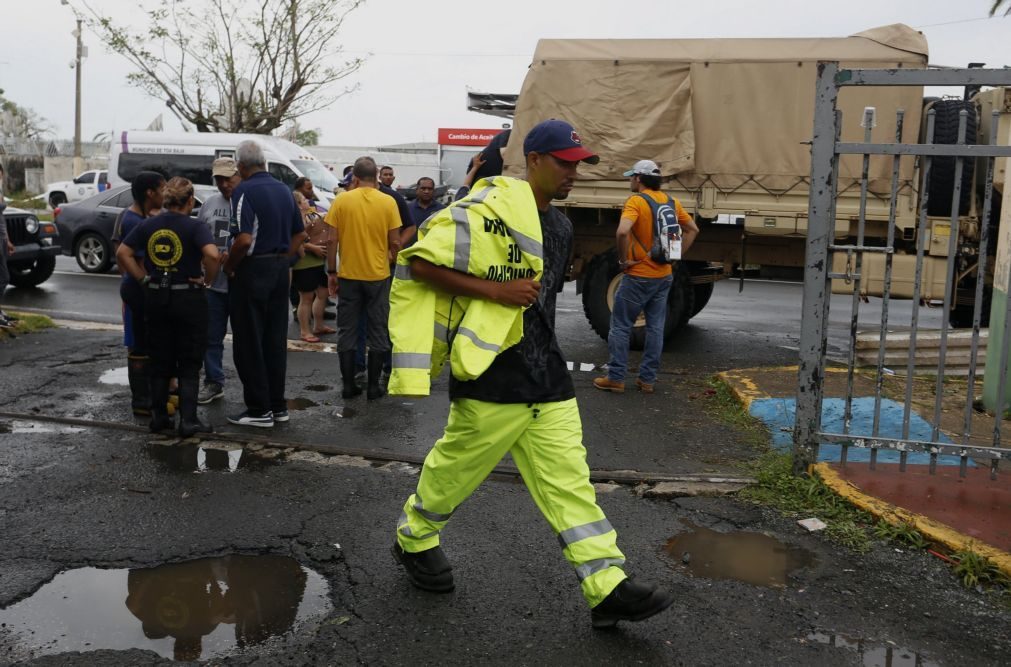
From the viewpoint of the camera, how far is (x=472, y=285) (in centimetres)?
352

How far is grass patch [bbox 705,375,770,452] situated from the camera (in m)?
6.23

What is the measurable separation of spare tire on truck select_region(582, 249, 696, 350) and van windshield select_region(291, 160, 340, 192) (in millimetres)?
8705

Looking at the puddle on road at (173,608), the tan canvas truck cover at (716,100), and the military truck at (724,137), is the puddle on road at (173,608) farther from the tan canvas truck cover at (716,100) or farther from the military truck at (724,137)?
the tan canvas truck cover at (716,100)

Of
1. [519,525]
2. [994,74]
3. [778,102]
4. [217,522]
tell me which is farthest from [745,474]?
[778,102]

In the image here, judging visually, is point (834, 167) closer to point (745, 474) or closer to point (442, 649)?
point (745, 474)

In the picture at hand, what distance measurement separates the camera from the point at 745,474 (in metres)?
5.49

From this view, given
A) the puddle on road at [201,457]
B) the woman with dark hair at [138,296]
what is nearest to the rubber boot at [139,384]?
the woman with dark hair at [138,296]

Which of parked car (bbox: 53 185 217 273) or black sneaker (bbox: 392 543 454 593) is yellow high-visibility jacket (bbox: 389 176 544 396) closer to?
black sneaker (bbox: 392 543 454 593)

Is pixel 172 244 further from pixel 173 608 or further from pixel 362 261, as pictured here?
pixel 173 608

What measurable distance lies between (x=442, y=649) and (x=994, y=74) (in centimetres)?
370

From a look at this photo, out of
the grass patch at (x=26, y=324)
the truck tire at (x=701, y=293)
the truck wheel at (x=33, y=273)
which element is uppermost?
the truck tire at (x=701, y=293)

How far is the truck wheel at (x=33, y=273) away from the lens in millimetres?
13641

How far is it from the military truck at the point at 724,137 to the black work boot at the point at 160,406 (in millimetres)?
4967

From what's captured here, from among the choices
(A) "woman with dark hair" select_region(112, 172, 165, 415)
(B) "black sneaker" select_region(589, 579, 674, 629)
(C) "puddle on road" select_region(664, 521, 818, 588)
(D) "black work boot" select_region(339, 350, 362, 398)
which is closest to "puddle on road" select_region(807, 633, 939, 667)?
(C) "puddle on road" select_region(664, 521, 818, 588)
